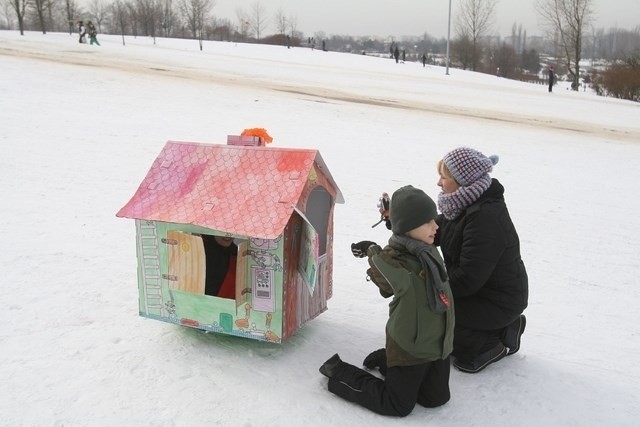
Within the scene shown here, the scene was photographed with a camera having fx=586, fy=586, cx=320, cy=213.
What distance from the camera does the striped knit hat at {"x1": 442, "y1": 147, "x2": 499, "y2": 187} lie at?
311 centimetres

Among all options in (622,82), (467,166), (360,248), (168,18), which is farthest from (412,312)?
(168,18)

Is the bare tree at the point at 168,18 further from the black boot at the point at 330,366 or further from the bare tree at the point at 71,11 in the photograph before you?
the black boot at the point at 330,366

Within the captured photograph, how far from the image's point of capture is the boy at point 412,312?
2688 millimetres

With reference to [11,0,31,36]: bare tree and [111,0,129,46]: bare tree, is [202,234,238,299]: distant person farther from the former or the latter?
[111,0,129,46]: bare tree

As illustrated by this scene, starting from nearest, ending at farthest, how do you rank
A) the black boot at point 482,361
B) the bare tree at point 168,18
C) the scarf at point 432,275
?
the scarf at point 432,275
the black boot at point 482,361
the bare tree at point 168,18

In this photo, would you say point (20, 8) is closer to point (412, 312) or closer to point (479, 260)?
point (479, 260)

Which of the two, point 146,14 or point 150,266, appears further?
point 146,14

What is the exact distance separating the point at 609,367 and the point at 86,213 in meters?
4.42

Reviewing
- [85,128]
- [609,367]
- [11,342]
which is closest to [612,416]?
[609,367]

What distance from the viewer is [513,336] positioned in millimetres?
3316

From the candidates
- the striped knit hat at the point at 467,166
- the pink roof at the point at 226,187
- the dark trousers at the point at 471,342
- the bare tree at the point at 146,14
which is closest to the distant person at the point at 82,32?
the bare tree at the point at 146,14

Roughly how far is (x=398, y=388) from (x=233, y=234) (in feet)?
3.53

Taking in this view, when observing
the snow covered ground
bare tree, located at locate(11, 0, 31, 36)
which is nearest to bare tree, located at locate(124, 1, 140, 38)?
bare tree, located at locate(11, 0, 31, 36)

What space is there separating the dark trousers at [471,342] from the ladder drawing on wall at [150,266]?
1652 mm
